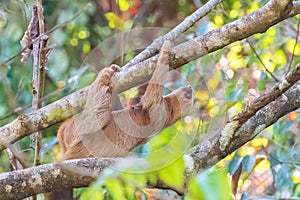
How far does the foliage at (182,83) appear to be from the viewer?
3.76ft

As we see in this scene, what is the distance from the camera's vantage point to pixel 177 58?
197 centimetres

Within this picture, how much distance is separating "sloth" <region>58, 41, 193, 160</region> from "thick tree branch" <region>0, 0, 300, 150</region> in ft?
0.77

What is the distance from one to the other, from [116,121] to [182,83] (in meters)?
0.56

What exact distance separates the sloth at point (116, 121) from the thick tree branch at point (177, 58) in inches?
9.2

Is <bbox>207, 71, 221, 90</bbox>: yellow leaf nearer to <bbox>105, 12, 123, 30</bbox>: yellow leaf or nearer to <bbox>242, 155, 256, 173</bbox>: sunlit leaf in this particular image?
<bbox>242, 155, 256, 173</bbox>: sunlit leaf

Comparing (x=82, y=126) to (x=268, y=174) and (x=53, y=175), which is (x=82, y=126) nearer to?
(x=53, y=175)

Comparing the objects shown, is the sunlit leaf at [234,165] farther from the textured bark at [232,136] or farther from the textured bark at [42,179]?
the textured bark at [42,179]

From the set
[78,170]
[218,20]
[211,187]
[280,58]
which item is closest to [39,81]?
[78,170]

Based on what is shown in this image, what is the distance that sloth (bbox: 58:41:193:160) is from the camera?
7.41 feet

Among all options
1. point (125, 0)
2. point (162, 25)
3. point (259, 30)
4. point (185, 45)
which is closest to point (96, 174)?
point (185, 45)

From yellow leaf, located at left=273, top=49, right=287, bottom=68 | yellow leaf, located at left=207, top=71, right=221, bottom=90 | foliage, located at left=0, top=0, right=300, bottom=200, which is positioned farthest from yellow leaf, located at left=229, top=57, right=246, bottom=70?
yellow leaf, located at left=207, top=71, right=221, bottom=90

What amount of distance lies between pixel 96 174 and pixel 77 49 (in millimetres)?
3090

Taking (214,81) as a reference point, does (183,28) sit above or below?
above

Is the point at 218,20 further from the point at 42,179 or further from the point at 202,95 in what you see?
the point at 42,179
